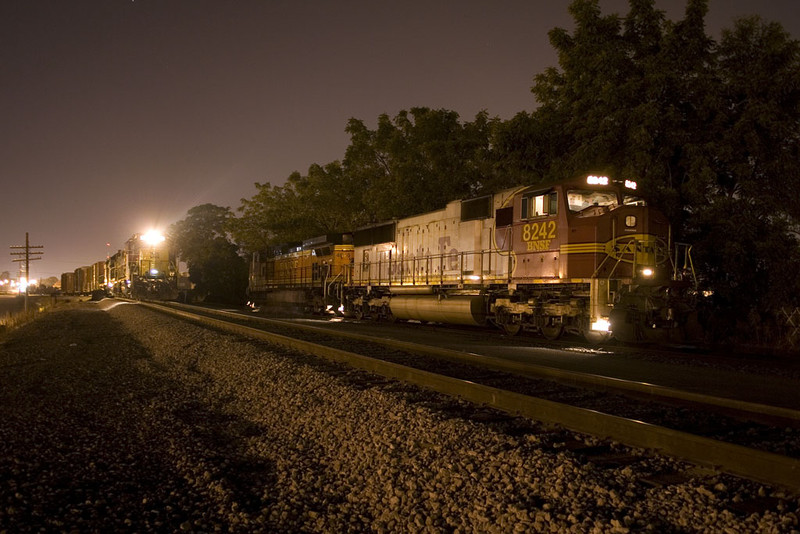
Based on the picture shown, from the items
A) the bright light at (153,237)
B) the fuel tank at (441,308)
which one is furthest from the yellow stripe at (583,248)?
the bright light at (153,237)

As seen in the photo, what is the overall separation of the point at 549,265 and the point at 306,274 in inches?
661

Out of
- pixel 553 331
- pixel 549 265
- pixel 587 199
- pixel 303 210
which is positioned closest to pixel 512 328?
pixel 553 331

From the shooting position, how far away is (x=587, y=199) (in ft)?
41.1

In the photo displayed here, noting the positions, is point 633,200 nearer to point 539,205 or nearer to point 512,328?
point 539,205

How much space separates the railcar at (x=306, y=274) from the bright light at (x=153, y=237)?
8.62 metres

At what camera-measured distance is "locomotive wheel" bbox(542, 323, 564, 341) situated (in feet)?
A: 42.8

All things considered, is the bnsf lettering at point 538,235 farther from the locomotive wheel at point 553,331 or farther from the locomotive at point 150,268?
the locomotive at point 150,268

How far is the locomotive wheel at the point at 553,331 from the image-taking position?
13059 millimetres

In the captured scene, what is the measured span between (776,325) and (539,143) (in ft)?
30.4

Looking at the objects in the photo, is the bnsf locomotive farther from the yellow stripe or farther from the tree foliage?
the tree foliage

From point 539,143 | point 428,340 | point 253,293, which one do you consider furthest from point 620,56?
point 253,293

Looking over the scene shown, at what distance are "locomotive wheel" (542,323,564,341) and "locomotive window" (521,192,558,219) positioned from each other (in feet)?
8.57

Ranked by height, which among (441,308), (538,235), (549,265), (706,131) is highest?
(706,131)

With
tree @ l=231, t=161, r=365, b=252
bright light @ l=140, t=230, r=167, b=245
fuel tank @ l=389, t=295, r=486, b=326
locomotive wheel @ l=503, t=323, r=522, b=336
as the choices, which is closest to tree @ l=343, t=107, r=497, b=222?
tree @ l=231, t=161, r=365, b=252
